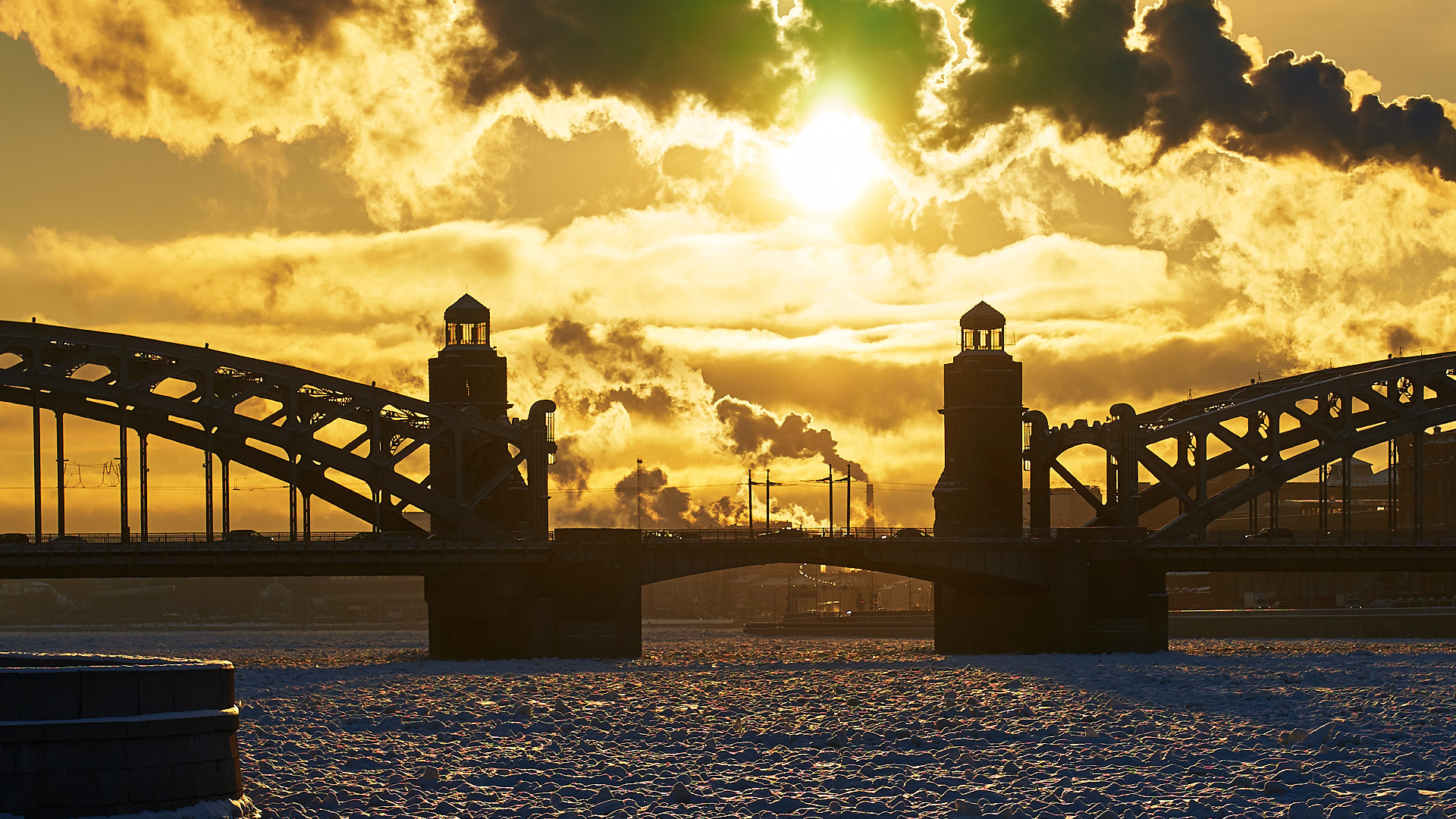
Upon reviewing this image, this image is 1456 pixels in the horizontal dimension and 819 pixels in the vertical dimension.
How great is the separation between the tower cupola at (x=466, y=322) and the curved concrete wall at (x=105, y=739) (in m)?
102

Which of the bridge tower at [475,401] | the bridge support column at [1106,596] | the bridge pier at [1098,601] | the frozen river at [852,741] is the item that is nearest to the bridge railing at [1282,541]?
the bridge pier at [1098,601]

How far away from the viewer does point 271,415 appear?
350 feet

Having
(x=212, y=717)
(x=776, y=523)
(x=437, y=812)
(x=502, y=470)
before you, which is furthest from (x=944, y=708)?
(x=776, y=523)

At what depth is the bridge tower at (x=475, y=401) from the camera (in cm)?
12338

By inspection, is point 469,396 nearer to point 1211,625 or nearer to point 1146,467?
point 1146,467

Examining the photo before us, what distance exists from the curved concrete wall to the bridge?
68.5m

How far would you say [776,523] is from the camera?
5999 inches

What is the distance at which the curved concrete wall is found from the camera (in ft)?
86.4

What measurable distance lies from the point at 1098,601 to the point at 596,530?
33038mm

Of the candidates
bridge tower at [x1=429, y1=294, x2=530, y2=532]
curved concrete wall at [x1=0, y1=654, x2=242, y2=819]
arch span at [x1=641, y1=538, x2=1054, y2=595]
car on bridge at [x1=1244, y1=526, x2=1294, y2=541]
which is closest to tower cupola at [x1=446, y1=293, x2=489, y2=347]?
bridge tower at [x1=429, y1=294, x2=530, y2=532]

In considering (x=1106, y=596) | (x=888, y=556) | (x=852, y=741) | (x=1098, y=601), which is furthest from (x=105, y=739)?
(x=1106, y=596)

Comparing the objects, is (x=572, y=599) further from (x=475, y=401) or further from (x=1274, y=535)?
(x=1274, y=535)

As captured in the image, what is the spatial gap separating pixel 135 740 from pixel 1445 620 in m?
145

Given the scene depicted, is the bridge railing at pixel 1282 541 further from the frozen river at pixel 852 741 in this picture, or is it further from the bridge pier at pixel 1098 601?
the frozen river at pixel 852 741
